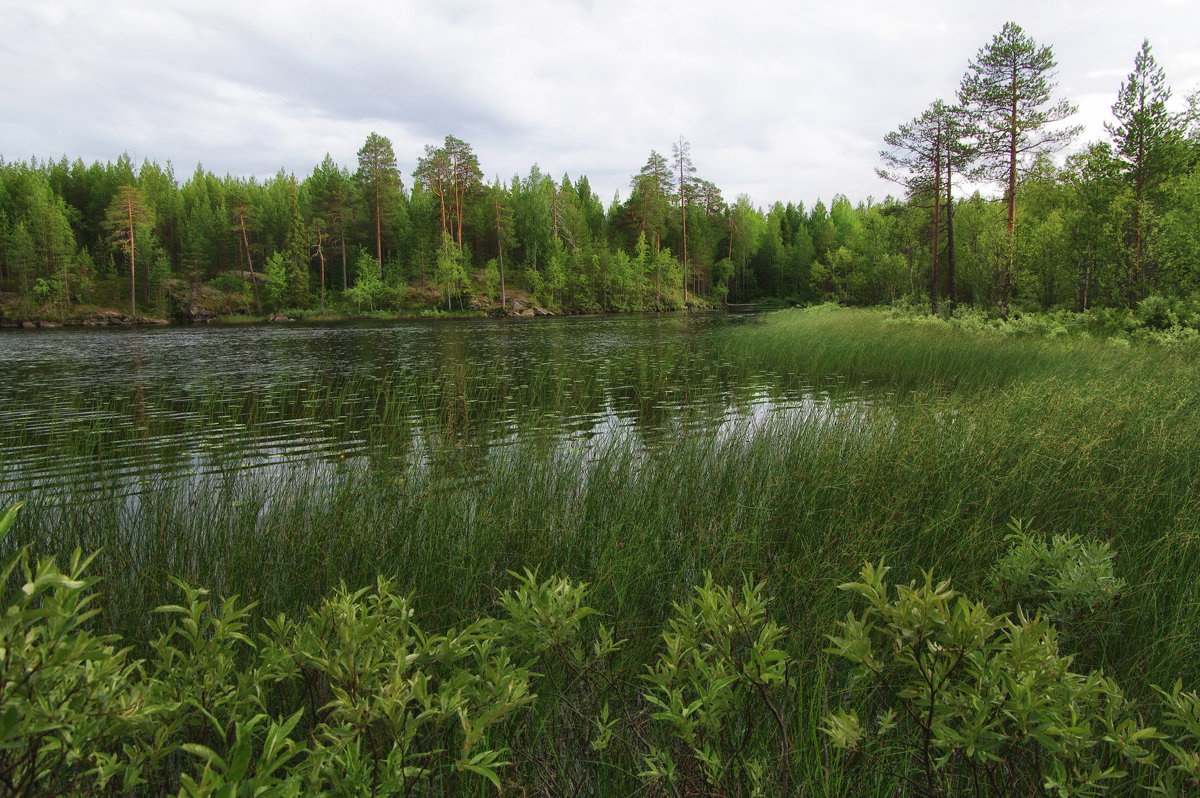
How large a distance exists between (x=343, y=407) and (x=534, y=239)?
56.8 metres

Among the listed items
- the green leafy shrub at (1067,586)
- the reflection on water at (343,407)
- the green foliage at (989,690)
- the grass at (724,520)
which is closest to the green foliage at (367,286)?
the reflection on water at (343,407)

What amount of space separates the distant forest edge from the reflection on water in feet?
51.9

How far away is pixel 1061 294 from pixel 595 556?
90.7ft

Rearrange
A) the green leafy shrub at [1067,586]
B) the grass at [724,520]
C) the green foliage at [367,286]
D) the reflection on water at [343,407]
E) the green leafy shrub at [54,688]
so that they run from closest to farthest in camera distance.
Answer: the green leafy shrub at [54,688] → the green leafy shrub at [1067,586] → the grass at [724,520] → the reflection on water at [343,407] → the green foliage at [367,286]

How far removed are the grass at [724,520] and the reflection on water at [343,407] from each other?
1.32 feet

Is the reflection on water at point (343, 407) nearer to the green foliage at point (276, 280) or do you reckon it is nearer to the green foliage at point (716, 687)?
the green foliage at point (716, 687)

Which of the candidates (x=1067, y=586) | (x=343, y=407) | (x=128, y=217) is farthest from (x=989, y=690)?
(x=128, y=217)

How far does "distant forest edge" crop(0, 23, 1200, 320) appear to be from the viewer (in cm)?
2527

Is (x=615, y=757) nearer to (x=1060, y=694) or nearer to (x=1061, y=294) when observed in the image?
(x=1060, y=694)

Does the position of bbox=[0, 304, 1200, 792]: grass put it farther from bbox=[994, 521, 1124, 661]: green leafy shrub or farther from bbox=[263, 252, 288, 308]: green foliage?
bbox=[263, 252, 288, 308]: green foliage

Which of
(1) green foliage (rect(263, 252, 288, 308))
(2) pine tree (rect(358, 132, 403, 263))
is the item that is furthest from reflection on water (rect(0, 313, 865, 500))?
(2) pine tree (rect(358, 132, 403, 263))

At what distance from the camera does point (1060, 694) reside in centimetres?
149

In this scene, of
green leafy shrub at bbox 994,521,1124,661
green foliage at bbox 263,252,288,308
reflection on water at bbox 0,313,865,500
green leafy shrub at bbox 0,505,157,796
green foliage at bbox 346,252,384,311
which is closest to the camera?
green leafy shrub at bbox 0,505,157,796

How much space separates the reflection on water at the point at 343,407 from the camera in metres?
6.17
